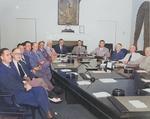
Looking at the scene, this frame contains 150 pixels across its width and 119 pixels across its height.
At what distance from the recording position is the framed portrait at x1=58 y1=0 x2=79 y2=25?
8758 millimetres

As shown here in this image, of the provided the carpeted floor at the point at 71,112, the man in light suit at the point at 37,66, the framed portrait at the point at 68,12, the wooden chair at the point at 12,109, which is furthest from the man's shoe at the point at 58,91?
the framed portrait at the point at 68,12

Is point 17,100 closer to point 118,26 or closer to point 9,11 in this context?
point 9,11

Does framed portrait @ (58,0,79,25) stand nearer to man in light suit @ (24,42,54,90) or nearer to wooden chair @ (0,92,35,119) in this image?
man in light suit @ (24,42,54,90)

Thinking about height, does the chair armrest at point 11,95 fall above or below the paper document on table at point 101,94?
below

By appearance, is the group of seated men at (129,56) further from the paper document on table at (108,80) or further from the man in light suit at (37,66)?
the man in light suit at (37,66)

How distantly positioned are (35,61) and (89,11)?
17.9 feet

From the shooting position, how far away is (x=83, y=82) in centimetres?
238

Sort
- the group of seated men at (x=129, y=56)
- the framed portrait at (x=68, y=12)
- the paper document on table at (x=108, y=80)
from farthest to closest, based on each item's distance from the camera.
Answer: the framed portrait at (x=68, y=12) < the group of seated men at (x=129, y=56) < the paper document on table at (x=108, y=80)

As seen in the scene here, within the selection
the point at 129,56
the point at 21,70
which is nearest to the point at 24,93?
the point at 21,70

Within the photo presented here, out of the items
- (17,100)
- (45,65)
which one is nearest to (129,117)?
(17,100)

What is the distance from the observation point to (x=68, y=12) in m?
8.82

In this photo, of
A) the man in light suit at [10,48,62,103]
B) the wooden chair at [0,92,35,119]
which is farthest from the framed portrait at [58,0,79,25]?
the wooden chair at [0,92,35,119]

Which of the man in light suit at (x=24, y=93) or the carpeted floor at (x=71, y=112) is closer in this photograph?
the man in light suit at (x=24, y=93)

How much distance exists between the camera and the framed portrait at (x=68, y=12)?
8.76 meters
